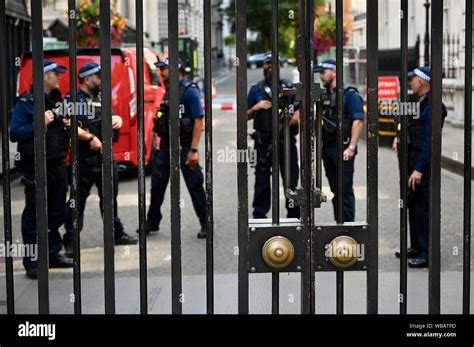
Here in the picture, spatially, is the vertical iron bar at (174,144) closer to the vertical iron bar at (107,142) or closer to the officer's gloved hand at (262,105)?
the vertical iron bar at (107,142)

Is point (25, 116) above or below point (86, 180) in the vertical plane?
above

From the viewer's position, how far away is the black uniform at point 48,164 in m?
7.52

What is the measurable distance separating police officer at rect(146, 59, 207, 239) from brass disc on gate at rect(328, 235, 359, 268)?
6392 mm

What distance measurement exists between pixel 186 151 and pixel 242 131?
22.2 feet

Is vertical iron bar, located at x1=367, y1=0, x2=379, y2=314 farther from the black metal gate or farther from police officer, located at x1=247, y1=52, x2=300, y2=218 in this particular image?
police officer, located at x1=247, y1=52, x2=300, y2=218

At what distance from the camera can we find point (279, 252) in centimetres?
301

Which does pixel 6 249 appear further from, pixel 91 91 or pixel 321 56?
pixel 321 56

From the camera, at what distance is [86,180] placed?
8.83 metres

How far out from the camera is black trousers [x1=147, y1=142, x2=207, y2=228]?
31.7ft

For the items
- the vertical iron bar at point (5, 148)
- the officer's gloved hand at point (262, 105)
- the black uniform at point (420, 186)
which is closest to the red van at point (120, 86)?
the officer's gloved hand at point (262, 105)

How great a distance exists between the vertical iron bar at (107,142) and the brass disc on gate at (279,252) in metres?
0.60

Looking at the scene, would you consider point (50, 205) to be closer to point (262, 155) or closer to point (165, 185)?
point (165, 185)
